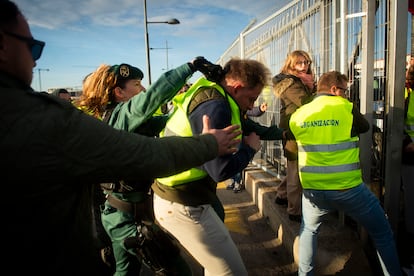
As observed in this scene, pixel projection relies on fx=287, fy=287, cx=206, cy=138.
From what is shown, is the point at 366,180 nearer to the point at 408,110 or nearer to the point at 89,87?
the point at 408,110

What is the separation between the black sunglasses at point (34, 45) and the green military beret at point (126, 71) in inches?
48.4

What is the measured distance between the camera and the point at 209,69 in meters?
1.99

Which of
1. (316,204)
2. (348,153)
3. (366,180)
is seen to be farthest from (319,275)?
(348,153)

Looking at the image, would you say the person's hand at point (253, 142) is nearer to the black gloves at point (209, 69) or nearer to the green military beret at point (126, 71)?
the black gloves at point (209, 69)

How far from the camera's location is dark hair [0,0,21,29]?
Answer: 97cm

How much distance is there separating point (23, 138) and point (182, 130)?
104cm

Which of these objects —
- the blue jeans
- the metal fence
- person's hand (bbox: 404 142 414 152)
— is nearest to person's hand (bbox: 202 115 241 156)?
the blue jeans

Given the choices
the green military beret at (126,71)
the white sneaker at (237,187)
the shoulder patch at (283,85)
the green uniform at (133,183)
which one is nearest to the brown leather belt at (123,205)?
the green uniform at (133,183)

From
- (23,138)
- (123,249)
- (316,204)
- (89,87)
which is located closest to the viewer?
(23,138)

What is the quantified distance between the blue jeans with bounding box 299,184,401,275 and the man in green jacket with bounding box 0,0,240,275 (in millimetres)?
1817

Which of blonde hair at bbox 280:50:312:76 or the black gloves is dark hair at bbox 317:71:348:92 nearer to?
blonde hair at bbox 280:50:312:76

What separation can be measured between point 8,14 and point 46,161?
1.75 ft

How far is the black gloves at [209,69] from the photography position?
1.98 metres

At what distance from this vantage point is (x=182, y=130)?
6.01ft
